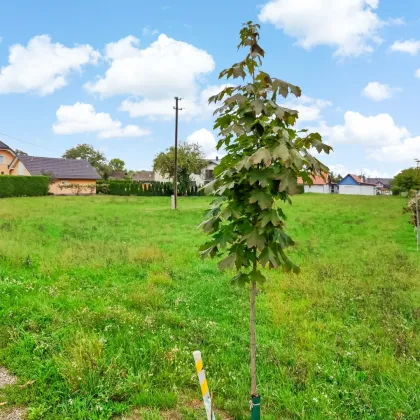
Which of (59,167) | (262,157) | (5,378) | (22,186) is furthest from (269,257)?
(59,167)

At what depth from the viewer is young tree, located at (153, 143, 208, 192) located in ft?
Answer: 147

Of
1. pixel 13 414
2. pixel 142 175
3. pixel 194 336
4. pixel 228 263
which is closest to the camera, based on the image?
pixel 228 263

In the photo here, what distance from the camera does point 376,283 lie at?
6.56 metres

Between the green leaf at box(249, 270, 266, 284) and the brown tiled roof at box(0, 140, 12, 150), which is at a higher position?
the brown tiled roof at box(0, 140, 12, 150)

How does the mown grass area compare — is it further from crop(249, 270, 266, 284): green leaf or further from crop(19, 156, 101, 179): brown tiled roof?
crop(19, 156, 101, 179): brown tiled roof

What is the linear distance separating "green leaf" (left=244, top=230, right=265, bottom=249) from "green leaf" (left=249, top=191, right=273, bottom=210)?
202 mm

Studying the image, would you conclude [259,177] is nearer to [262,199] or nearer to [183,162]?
[262,199]

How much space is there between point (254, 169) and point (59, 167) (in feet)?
162

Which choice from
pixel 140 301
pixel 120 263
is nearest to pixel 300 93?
pixel 140 301

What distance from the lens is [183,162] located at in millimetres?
44781

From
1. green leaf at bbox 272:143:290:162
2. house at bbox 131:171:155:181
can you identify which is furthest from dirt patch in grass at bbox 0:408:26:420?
house at bbox 131:171:155:181

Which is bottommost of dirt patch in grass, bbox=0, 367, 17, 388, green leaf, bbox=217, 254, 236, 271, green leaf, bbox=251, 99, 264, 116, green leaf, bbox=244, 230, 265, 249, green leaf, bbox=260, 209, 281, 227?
dirt patch in grass, bbox=0, 367, 17, 388

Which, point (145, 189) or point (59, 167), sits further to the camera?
point (59, 167)

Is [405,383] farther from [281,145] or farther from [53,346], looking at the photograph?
[53,346]
